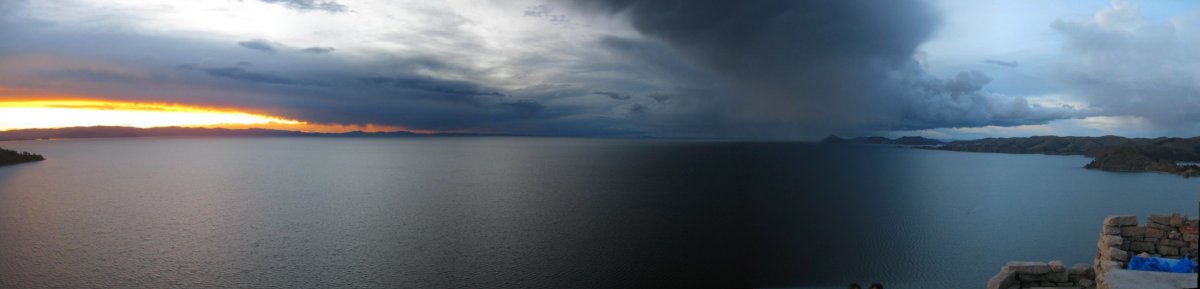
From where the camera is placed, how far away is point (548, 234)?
44906 millimetres

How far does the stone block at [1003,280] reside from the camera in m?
16.4

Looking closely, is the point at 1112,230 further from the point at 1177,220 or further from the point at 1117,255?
the point at 1177,220

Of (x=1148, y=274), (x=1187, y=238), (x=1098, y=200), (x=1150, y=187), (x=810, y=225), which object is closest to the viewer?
(x=1148, y=274)

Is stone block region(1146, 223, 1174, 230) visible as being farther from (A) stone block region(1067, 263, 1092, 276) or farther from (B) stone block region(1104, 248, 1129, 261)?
(A) stone block region(1067, 263, 1092, 276)

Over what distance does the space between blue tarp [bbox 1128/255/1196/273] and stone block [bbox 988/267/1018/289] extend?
2.77 meters

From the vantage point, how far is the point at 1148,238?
17484 millimetres

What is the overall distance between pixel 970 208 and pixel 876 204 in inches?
435

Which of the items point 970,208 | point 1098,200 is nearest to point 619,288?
point 970,208

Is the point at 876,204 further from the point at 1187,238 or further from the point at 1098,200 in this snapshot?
the point at 1187,238

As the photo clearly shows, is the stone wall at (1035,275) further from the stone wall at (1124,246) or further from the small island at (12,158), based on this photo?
the small island at (12,158)

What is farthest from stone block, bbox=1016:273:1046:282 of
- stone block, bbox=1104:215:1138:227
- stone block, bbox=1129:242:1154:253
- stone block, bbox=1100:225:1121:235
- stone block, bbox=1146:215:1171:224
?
stone block, bbox=1146:215:1171:224

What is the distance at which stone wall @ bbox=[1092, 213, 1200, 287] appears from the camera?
1692 centimetres

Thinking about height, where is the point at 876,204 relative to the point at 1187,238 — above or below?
below

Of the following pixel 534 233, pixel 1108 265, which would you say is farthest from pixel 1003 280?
pixel 534 233
